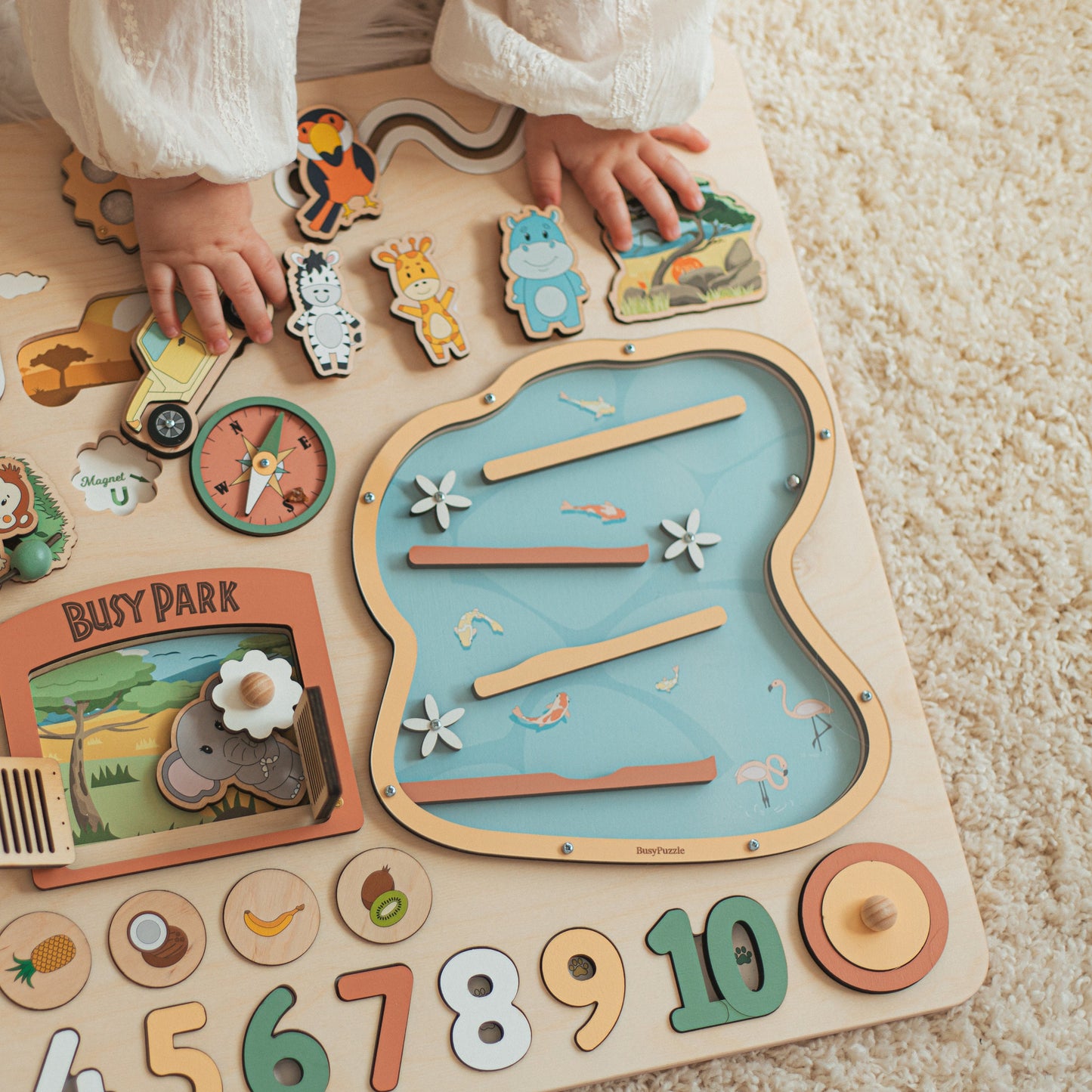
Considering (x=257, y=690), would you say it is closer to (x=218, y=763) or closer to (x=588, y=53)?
(x=218, y=763)

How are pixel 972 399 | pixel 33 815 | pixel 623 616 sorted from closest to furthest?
pixel 33 815 < pixel 623 616 < pixel 972 399

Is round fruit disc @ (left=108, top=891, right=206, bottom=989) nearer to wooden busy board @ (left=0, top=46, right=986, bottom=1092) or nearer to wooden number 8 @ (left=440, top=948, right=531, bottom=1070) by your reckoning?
wooden busy board @ (left=0, top=46, right=986, bottom=1092)

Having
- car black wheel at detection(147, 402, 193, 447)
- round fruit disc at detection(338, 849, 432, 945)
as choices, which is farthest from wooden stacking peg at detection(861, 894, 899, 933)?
car black wheel at detection(147, 402, 193, 447)

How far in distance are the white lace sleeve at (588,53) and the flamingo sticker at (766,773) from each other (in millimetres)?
407

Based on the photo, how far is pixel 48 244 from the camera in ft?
2.01

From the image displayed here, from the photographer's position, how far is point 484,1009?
0.54 metres

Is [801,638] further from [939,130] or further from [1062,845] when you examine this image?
[939,130]

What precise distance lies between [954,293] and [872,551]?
10.4 inches

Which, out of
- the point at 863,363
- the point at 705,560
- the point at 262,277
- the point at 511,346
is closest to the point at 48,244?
the point at 262,277

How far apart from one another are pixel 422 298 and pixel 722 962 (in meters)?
0.43

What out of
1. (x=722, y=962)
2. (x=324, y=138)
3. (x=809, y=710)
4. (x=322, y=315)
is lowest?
(x=722, y=962)

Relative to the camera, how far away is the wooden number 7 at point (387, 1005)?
0.52m

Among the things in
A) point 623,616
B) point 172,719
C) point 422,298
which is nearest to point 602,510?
point 623,616

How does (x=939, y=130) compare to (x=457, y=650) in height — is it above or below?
above
